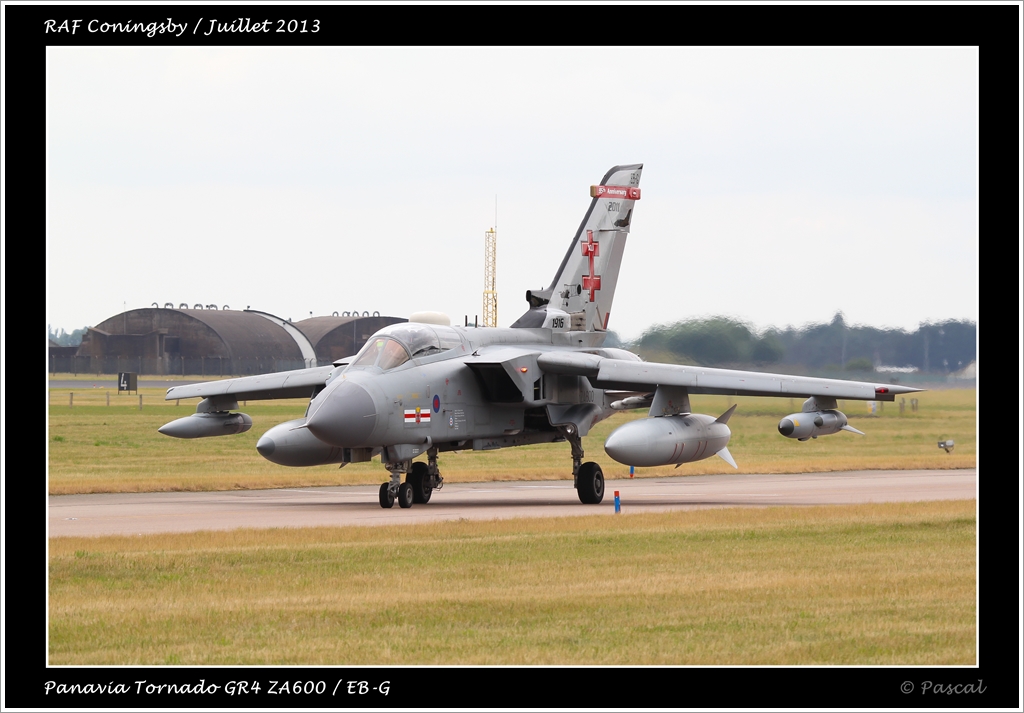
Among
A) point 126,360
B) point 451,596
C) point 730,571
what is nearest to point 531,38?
point 451,596

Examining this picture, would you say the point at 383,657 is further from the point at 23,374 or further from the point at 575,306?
the point at 575,306

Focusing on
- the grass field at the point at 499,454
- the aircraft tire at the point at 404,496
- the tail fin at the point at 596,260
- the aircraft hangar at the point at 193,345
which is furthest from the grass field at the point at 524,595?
the aircraft hangar at the point at 193,345

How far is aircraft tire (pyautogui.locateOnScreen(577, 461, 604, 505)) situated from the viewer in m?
26.7

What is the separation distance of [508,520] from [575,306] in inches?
381

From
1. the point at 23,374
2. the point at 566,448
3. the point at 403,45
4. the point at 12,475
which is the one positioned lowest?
the point at 566,448

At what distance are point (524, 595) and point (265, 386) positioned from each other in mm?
15504

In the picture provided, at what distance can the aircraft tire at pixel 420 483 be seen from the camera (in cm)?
2638

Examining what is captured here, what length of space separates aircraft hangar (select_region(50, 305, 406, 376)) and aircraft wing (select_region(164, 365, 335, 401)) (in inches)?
1981

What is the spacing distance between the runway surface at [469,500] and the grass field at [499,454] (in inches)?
81.3

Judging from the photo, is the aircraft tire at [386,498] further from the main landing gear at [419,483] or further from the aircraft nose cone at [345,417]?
the aircraft nose cone at [345,417]

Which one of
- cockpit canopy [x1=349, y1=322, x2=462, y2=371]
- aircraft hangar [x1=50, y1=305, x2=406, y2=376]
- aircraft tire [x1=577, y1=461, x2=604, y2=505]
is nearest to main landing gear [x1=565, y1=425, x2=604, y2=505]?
aircraft tire [x1=577, y1=461, x2=604, y2=505]

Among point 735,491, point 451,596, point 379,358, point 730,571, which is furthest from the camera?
point 735,491

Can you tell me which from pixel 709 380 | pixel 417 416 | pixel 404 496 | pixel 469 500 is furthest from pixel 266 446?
pixel 709 380

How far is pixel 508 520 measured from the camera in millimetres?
21438
